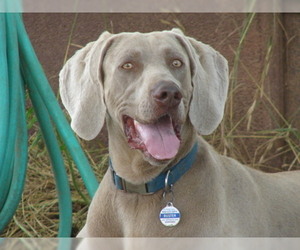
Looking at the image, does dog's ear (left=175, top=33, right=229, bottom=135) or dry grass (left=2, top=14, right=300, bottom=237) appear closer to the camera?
dog's ear (left=175, top=33, right=229, bottom=135)

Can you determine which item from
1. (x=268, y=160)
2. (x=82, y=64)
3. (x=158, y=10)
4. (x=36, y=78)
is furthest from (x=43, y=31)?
(x=82, y=64)

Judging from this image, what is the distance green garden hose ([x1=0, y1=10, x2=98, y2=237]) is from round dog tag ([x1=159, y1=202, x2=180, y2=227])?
0.87 meters

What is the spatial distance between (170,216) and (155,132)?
0.35m

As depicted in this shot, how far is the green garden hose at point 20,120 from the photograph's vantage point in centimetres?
402

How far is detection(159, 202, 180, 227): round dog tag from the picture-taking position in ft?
11.4

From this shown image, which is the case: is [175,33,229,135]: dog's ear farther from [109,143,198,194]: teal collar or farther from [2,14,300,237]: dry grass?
[2,14,300,237]: dry grass

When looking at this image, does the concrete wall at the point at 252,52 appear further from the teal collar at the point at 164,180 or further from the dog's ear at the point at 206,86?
the teal collar at the point at 164,180

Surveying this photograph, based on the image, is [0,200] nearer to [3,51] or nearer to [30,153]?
[3,51]

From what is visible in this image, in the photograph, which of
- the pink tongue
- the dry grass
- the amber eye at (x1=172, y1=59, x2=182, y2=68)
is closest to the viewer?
the pink tongue

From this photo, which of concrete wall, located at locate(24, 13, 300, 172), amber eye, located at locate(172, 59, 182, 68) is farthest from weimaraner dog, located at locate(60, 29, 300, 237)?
concrete wall, located at locate(24, 13, 300, 172)

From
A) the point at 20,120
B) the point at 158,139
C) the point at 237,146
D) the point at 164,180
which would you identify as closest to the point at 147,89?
the point at 158,139

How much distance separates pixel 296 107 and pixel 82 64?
2.06m

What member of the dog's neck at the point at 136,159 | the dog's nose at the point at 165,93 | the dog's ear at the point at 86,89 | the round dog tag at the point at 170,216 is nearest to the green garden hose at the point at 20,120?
Answer: the dog's ear at the point at 86,89

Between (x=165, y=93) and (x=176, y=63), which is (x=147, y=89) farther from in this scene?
(x=176, y=63)
